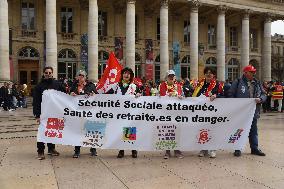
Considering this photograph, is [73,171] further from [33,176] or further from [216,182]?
[216,182]

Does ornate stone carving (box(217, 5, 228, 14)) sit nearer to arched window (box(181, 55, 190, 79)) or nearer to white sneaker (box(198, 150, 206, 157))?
arched window (box(181, 55, 190, 79))

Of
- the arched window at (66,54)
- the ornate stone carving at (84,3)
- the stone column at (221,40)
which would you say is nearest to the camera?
the arched window at (66,54)

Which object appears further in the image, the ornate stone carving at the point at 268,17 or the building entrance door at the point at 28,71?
the ornate stone carving at the point at 268,17

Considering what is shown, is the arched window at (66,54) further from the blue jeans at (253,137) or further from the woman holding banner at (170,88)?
the blue jeans at (253,137)

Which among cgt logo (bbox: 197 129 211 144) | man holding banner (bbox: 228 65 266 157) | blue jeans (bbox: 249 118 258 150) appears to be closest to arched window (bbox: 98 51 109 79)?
man holding banner (bbox: 228 65 266 157)

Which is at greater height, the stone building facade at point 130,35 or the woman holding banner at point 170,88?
the stone building facade at point 130,35

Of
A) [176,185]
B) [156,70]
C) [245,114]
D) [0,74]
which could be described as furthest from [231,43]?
[176,185]

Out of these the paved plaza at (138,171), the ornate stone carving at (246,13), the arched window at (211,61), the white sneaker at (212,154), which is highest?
the ornate stone carving at (246,13)

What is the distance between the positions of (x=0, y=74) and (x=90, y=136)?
21.6 metres

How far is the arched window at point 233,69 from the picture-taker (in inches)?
1740

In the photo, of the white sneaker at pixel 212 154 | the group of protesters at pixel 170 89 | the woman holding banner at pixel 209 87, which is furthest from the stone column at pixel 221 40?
the white sneaker at pixel 212 154

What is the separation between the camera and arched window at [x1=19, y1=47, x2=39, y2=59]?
32.9 metres

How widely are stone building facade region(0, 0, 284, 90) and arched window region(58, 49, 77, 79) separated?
9cm

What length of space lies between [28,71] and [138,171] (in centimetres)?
2856
